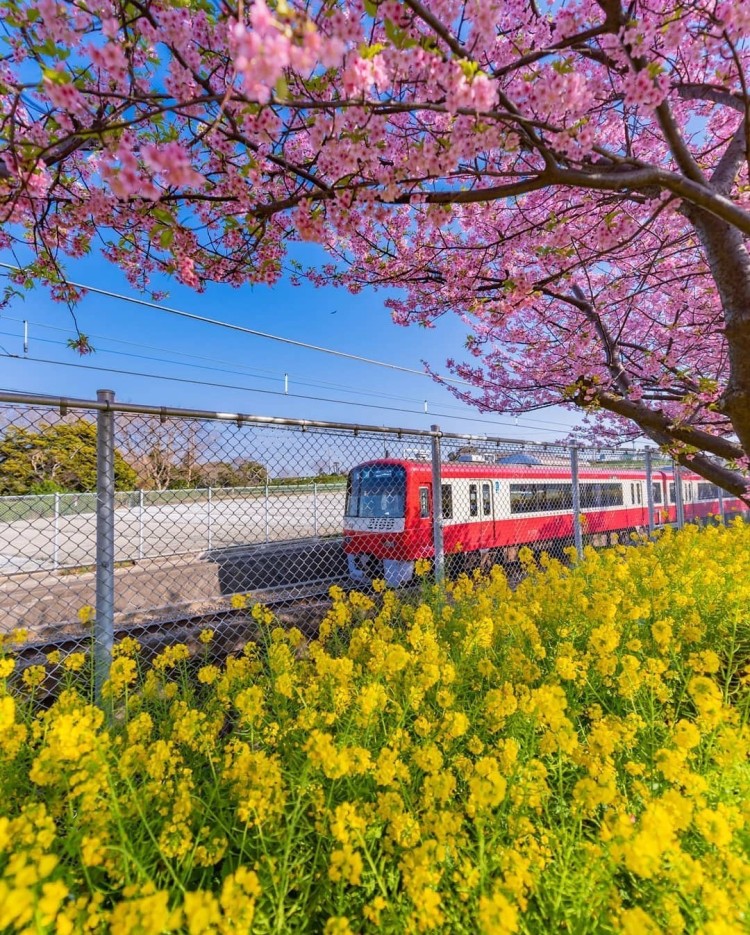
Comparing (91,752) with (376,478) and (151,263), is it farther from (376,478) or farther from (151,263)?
(376,478)

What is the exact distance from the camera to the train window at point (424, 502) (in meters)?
7.02

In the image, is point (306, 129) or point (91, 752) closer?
point (91, 752)

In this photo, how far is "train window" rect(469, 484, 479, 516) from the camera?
7402mm

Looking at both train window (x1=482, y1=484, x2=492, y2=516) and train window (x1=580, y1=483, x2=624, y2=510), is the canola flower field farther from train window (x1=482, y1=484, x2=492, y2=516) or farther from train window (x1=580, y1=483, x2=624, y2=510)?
train window (x1=580, y1=483, x2=624, y2=510)

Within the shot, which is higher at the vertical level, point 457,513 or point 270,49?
point 270,49

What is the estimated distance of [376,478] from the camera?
7.37m

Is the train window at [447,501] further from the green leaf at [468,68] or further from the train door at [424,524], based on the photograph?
the green leaf at [468,68]

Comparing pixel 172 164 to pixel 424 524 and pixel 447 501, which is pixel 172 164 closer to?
pixel 424 524

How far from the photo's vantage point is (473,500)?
7.48 metres

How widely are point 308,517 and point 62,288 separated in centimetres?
903

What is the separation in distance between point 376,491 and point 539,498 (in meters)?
3.64

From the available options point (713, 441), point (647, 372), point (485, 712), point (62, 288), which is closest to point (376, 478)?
point (647, 372)

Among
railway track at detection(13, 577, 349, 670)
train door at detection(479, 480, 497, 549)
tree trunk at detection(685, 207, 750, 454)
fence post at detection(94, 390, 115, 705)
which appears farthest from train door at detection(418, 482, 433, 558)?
fence post at detection(94, 390, 115, 705)

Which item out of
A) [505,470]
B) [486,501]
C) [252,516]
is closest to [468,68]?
[486,501]
